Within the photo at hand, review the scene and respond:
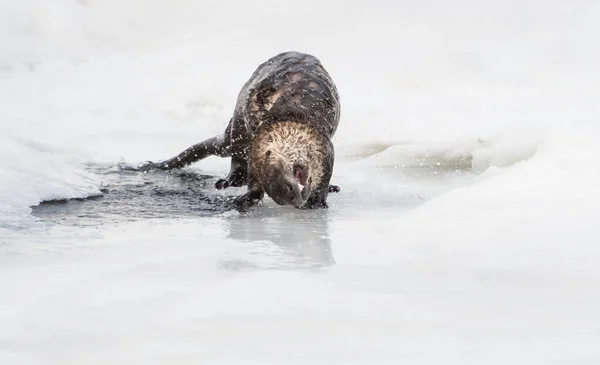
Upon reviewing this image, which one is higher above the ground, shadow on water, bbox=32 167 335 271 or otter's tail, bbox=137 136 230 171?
otter's tail, bbox=137 136 230 171

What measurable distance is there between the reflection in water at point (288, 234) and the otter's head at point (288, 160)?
156 mm

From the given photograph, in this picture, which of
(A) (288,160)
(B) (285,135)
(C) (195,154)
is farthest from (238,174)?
(A) (288,160)

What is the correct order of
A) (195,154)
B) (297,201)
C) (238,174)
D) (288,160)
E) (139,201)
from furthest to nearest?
(195,154), (238,174), (139,201), (288,160), (297,201)

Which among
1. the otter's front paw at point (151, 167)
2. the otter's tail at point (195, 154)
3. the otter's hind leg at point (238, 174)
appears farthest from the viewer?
the otter's front paw at point (151, 167)

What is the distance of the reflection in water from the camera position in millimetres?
3600

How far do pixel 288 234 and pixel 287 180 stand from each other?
3.13ft

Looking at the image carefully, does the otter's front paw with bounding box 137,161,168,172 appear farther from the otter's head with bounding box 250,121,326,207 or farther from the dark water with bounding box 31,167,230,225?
the otter's head with bounding box 250,121,326,207

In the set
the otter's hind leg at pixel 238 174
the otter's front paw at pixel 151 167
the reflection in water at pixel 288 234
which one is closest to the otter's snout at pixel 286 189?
the reflection in water at pixel 288 234

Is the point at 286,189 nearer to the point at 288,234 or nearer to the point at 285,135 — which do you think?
the point at 285,135

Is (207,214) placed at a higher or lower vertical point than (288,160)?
lower

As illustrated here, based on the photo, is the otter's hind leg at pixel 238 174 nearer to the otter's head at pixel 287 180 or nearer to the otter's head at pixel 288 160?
the otter's head at pixel 288 160

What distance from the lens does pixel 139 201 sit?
19.7 feet

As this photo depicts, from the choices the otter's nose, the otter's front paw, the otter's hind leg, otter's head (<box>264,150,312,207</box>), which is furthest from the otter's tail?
the otter's nose

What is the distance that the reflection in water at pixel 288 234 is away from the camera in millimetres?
3600
